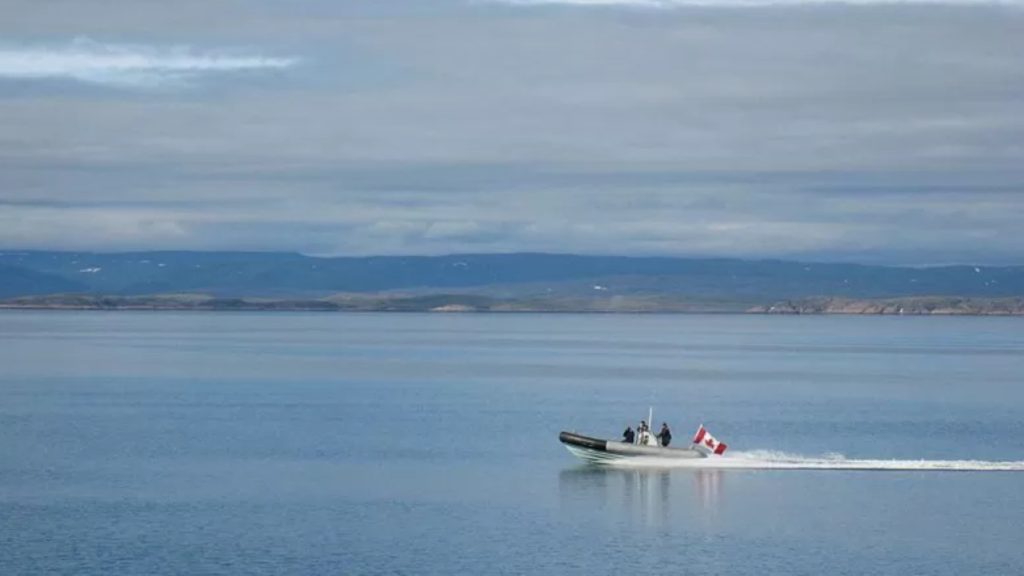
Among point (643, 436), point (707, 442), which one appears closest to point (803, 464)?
point (707, 442)

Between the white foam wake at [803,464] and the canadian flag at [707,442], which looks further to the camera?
the canadian flag at [707,442]

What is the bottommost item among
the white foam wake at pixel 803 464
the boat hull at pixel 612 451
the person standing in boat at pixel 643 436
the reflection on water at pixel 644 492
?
the reflection on water at pixel 644 492

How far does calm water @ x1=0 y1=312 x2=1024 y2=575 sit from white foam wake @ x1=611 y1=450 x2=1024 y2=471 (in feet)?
2.08

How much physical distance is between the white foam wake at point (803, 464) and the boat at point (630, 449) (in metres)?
0.19

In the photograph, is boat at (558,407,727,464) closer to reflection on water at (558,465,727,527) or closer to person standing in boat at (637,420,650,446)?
person standing in boat at (637,420,650,446)

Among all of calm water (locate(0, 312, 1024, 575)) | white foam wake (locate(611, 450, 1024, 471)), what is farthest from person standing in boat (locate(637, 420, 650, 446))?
calm water (locate(0, 312, 1024, 575))

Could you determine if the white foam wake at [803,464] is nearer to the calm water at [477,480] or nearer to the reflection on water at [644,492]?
the reflection on water at [644,492]

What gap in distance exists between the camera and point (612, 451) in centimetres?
6194

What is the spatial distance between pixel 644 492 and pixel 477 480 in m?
5.98

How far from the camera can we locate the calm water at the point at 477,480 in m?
43.9

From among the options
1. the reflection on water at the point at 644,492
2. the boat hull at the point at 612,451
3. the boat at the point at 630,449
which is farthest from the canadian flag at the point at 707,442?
the reflection on water at the point at 644,492

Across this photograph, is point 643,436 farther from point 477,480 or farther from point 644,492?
point 477,480

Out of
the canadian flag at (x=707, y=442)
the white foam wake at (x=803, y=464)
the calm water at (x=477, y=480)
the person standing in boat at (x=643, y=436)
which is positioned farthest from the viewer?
the person standing in boat at (x=643, y=436)

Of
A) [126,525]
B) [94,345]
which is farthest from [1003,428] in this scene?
[94,345]
